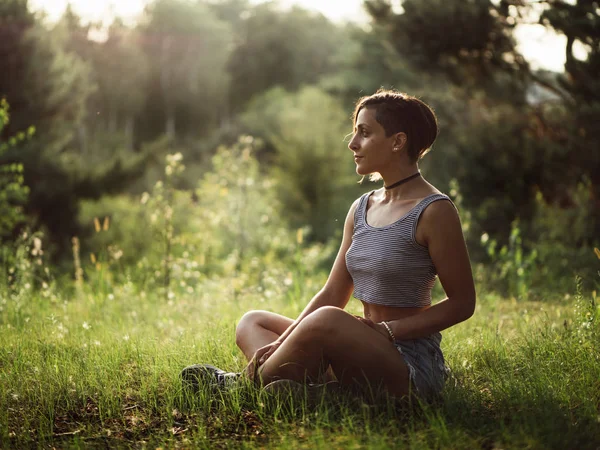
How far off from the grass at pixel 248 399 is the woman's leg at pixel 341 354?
0.13m

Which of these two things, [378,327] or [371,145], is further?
[371,145]

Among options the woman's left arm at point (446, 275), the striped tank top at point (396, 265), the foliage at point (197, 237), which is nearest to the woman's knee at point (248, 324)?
the striped tank top at point (396, 265)

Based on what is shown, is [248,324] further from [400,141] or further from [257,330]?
[400,141]

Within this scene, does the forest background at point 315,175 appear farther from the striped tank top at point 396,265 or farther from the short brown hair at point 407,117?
the striped tank top at point 396,265

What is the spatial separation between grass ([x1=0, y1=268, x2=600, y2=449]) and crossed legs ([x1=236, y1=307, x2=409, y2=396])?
5.0 inches

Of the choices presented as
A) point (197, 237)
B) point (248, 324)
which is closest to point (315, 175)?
point (197, 237)

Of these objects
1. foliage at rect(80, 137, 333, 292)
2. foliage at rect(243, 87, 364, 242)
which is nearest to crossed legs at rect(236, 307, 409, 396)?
foliage at rect(80, 137, 333, 292)

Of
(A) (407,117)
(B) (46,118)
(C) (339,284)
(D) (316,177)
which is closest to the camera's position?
(A) (407,117)

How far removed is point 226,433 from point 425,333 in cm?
100

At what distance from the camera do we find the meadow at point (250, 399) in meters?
2.52

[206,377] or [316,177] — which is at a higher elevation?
[206,377]

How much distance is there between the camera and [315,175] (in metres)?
20.5

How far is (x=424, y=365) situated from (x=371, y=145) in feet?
3.54

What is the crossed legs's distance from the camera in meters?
2.76
